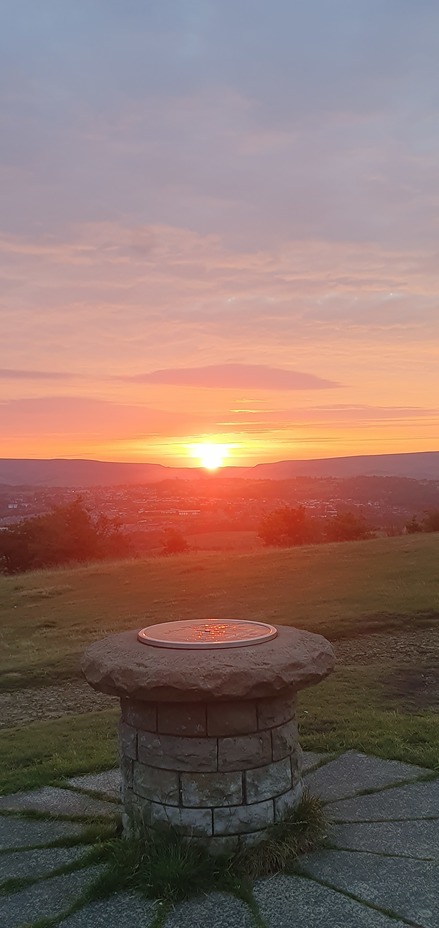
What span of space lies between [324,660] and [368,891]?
1.41 meters

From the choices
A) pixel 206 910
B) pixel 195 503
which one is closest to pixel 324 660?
pixel 206 910

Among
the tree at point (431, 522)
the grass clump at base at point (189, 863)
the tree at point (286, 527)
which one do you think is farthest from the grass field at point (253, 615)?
the tree at point (286, 527)

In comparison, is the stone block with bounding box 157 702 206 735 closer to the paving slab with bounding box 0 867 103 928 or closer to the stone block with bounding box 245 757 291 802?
the stone block with bounding box 245 757 291 802

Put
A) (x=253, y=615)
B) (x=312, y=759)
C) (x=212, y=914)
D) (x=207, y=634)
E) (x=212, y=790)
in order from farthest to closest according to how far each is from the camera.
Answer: (x=253, y=615)
(x=312, y=759)
(x=207, y=634)
(x=212, y=790)
(x=212, y=914)

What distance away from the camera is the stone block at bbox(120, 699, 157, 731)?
475 cm

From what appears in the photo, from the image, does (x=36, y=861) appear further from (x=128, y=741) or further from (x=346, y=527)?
(x=346, y=527)

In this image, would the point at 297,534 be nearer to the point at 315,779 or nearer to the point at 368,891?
the point at 315,779

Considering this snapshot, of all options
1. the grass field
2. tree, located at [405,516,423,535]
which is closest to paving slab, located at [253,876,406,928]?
the grass field

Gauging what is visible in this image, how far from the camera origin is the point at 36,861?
15.9 ft

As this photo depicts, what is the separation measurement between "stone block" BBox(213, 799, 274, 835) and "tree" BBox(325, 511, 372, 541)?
24.2 metres

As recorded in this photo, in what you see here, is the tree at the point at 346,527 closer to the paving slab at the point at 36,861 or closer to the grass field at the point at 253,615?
the grass field at the point at 253,615

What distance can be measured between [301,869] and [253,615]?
908 cm

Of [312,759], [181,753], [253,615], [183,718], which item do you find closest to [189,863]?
[181,753]

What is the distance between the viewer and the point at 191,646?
16.3ft
